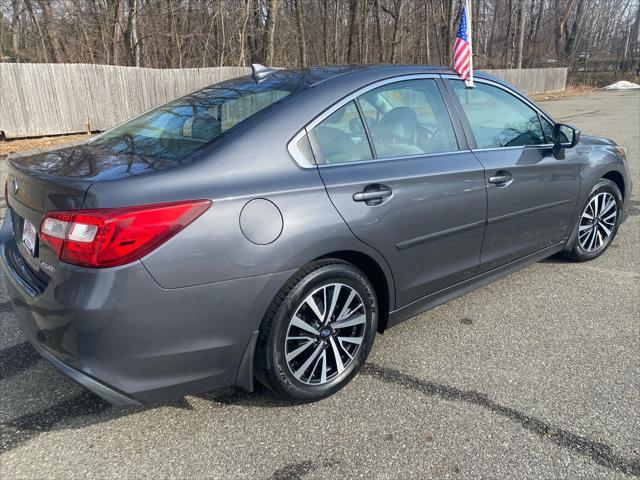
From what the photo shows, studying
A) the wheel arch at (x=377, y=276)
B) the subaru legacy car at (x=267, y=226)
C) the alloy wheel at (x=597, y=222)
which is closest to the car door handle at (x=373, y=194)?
the subaru legacy car at (x=267, y=226)

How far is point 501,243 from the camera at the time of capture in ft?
11.3

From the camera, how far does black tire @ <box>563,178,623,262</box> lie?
4227 millimetres

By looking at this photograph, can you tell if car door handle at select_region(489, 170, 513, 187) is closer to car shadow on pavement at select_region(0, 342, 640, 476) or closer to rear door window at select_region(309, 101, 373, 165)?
rear door window at select_region(309, 101, 373, 165)

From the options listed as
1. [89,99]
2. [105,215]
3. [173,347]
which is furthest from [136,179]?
[89,99]

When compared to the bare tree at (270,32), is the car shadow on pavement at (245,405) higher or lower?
lower

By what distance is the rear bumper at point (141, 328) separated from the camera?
6.49 ft

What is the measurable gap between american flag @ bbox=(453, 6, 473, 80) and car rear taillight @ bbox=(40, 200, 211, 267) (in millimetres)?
2295

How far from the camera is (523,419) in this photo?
2484 mm

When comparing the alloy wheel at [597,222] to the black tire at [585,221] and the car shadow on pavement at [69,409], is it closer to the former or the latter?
the black tire at [585,221]

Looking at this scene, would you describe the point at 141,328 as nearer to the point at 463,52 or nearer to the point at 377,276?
the point at 377,276

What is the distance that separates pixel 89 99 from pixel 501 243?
A: 42.9 feet

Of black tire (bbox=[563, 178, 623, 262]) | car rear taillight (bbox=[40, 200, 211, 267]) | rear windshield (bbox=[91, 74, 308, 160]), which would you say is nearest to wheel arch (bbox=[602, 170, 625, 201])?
black tire (bbox=[563, 178, 623, 262])

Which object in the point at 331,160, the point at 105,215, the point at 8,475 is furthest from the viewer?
the point at 331,160

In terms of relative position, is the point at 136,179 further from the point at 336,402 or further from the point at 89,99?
the point at 89,99
